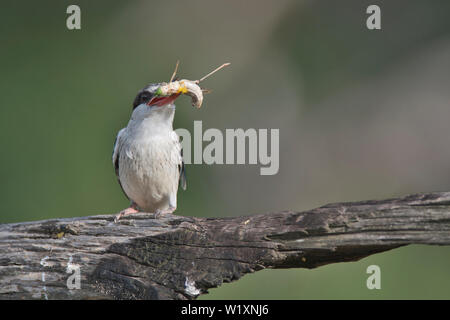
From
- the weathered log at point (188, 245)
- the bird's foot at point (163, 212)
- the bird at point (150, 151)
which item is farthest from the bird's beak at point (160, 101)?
the weathered log at point (188, 245)

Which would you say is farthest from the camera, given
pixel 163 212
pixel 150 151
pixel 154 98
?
pixel 150 151

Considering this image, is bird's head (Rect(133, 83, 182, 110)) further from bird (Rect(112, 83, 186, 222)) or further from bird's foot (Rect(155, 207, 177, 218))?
bird's foot (Rect(155, 207, 177, 218))

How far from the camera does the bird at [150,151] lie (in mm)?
4895

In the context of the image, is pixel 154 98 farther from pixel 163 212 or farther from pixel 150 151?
pixel 163 212

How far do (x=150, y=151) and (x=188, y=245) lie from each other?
1503 millimetres

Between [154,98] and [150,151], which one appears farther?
[150,151]

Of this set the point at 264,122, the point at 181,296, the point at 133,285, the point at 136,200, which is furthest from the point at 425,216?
the point at 264,122

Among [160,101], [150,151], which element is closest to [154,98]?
[160,101]

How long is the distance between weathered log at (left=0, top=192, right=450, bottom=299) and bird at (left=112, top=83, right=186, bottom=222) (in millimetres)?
1056

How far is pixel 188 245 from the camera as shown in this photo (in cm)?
356

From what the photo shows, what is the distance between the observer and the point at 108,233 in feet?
12.4

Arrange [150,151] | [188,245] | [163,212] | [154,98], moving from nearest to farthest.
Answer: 1. [188,245]
2. [163,212]
3. [154,98]
4. [150,151]

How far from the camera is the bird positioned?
4.89 metres

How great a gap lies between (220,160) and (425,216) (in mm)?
4532
